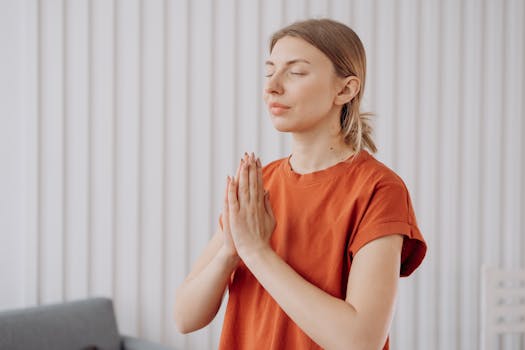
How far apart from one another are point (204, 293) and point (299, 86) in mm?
386

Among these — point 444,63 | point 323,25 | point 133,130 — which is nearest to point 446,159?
point 444,63

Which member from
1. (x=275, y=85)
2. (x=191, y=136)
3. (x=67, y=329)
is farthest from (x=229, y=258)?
Answer: (x=191, y=136)

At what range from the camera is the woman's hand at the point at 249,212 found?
3.15 ft

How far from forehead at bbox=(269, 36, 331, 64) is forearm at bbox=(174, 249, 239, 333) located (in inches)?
13.3

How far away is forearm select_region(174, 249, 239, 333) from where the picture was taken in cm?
101

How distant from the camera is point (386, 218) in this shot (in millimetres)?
906

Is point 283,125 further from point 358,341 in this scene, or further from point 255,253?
point 358,341

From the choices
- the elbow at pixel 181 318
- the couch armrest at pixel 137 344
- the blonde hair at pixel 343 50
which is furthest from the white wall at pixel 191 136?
the blonde hair at pixel 343 50

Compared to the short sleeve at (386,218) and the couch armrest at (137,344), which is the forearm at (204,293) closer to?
the short sleeve at (386,218)

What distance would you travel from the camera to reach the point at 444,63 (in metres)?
2.95

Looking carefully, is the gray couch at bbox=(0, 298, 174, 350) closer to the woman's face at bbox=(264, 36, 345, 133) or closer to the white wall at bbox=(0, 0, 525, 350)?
the white wall at bbox=(0, 0, 525, 350)

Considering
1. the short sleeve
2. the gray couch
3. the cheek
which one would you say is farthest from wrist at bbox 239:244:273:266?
the gray couch

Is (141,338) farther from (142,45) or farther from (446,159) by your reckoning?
(446,159)

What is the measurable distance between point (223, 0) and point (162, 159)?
29.4 inches
